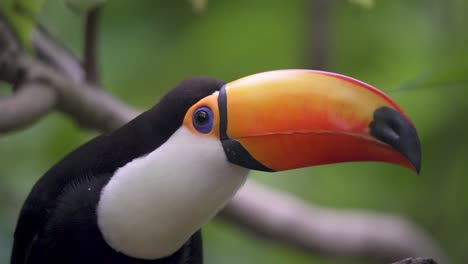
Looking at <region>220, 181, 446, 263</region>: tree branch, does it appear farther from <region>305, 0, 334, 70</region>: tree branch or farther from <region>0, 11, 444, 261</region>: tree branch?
<region>305, 0, 334, 70</region>: tree branch

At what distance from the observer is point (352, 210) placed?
4.29 meters

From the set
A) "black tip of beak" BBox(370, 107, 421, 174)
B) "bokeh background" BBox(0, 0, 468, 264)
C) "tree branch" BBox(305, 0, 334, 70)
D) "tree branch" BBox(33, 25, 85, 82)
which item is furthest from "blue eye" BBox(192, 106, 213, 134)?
"bokeh background" BBox(0, 0, 468, 264)

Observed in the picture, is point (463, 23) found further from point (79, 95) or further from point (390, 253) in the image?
point (79, 95)

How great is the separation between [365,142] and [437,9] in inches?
88.1

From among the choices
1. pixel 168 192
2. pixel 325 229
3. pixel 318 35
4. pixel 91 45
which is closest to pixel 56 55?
pixel 91 45

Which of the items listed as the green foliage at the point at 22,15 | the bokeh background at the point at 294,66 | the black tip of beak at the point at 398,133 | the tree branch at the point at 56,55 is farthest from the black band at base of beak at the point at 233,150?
the bokeh background at the point at 294,66

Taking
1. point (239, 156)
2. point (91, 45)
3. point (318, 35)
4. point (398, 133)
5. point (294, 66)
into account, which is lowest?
point (294, 66)

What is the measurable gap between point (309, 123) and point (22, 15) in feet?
2.81

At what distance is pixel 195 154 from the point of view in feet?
6.75

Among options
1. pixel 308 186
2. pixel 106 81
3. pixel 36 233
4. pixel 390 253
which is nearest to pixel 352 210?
pixel 308 186

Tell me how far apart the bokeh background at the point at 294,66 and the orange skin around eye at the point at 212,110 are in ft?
5.51

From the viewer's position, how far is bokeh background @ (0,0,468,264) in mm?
3912

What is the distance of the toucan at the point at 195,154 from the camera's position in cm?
194

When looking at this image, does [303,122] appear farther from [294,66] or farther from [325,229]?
[294,66]
